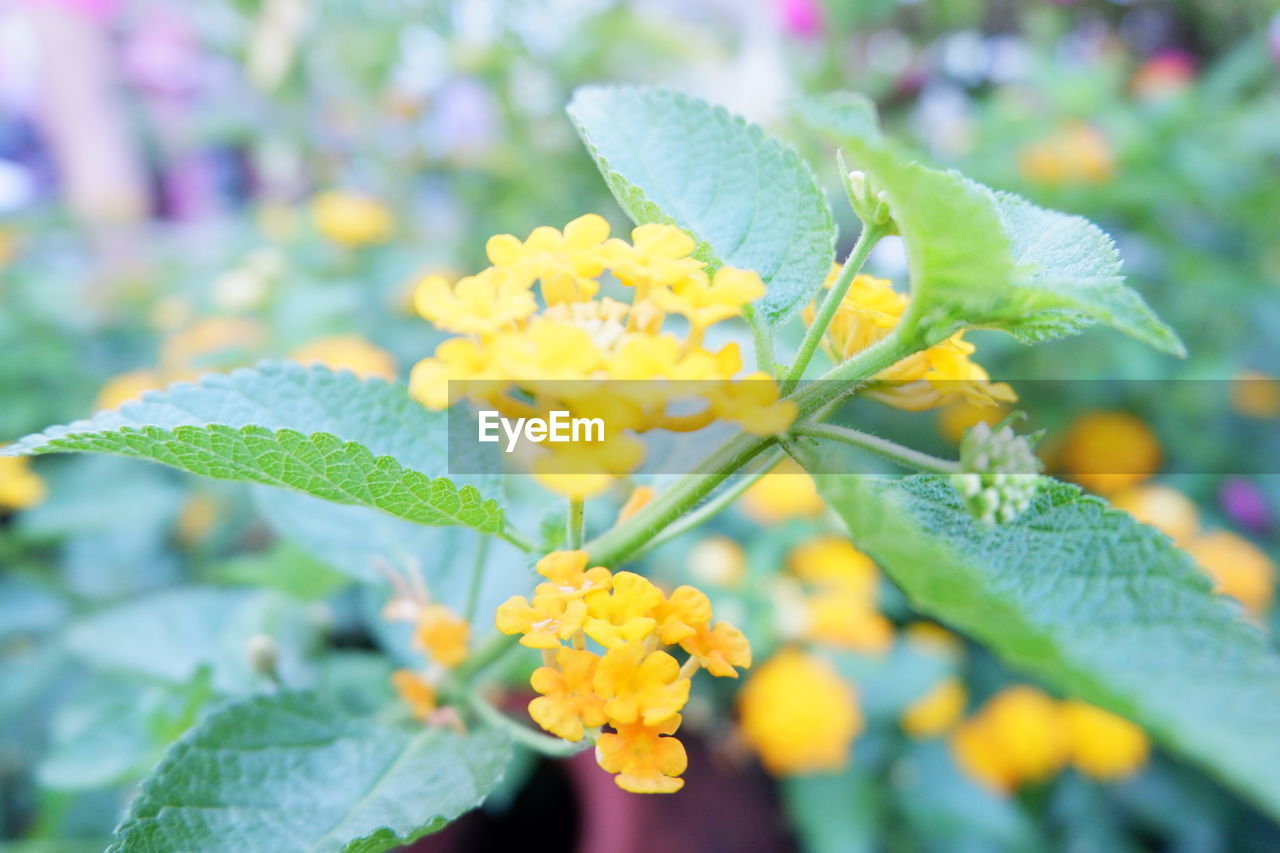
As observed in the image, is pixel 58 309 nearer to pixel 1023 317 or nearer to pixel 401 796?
pixel 401 796

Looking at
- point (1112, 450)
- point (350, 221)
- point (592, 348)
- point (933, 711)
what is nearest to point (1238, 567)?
point (1112, 450)

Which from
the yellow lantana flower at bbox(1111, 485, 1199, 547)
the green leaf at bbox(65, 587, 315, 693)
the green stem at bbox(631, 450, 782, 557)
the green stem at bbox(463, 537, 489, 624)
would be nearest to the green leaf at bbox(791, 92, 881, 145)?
the green stem at bbox(631, 450, 782, 557)

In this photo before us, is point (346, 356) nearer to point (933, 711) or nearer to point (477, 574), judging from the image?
point (477, 574)

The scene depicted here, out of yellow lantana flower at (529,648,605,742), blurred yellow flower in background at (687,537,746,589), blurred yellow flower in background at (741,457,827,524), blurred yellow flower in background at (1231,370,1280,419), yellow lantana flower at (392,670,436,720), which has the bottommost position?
blurred yellow flower in background at (687,537,746,589)

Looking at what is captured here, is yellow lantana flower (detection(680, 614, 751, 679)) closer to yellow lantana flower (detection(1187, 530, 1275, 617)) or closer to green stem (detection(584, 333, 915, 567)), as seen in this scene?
green stem (detection(584, 333, 915, 567))

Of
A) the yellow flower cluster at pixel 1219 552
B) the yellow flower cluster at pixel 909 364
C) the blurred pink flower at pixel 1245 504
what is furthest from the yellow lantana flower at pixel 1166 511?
the yellow flower cluster at pixel 909 364

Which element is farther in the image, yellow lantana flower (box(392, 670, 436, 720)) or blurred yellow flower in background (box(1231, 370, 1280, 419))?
blurred yellow flower in background (box(1231, 370, 1280, 419))

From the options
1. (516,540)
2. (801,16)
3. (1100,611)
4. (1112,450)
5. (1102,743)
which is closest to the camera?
(1100,611)
